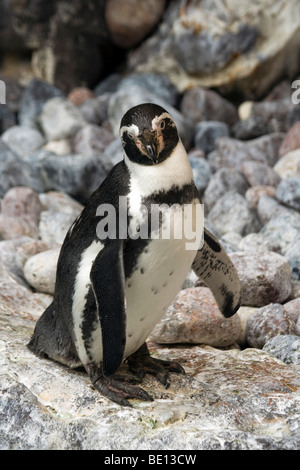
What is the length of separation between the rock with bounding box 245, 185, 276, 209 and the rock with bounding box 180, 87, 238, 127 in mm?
2175

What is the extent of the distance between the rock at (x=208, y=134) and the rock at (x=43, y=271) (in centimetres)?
337

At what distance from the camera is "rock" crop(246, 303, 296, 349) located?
3262 mm

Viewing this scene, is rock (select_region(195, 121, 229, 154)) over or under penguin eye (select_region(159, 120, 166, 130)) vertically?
over

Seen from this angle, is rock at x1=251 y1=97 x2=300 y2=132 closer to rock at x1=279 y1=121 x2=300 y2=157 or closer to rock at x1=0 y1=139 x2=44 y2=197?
rock at x1=279 y1=121 x2=300 y2=157

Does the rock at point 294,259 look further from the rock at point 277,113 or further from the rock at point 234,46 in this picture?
the rock at point 234,46

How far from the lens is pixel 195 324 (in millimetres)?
3098

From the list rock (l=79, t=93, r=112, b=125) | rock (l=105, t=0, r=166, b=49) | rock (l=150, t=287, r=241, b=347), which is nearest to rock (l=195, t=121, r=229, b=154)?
rock (l=79, t=93, r=112, b=125)

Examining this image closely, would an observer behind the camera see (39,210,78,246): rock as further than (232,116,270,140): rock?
No

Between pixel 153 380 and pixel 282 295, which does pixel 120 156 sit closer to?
pixel 282 295

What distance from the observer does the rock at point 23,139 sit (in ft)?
23.1

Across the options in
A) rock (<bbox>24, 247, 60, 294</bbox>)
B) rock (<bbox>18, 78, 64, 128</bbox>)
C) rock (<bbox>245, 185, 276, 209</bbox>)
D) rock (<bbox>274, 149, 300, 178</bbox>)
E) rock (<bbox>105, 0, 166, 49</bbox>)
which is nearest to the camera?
rock (<bbox>24, 247, 60, 294</bbox>)

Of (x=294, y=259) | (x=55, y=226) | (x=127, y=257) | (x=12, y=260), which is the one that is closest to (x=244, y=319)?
(x=294, y=259)

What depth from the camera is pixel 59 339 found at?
8.45 ft

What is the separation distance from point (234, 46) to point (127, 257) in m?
5.61
